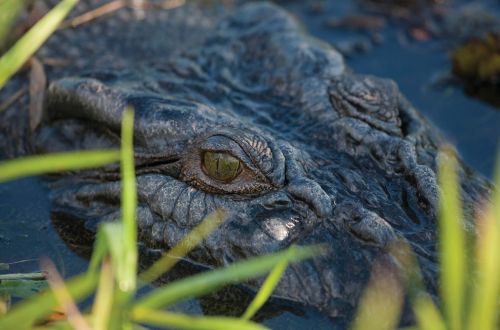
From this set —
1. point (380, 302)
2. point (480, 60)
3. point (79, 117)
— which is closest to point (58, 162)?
point (380, 302)

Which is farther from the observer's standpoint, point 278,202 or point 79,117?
point 79,117

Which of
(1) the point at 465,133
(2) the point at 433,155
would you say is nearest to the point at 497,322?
(2) the point at 433,155

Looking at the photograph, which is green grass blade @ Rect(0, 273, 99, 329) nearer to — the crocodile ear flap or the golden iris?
the golden iris

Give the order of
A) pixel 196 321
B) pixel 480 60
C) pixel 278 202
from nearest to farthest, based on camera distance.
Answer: pixel 196 321 < pixel 278 202 < pixel 480 60

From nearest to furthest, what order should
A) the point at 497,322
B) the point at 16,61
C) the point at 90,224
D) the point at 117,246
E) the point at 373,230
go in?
1. the point at 117,246
2. the point at 16,61
3. the point at 497,322
4. the point at 373,230
5. the point at 90,224

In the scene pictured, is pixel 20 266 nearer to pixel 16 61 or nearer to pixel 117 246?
pixel 16 61

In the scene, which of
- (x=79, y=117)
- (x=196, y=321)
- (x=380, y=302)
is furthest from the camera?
(x=79, y=117)

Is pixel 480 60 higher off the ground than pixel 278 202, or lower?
lower

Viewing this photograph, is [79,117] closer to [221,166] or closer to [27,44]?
[221,166]

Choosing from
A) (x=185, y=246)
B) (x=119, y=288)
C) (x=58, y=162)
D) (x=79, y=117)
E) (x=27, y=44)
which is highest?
(x=27, y=44)
